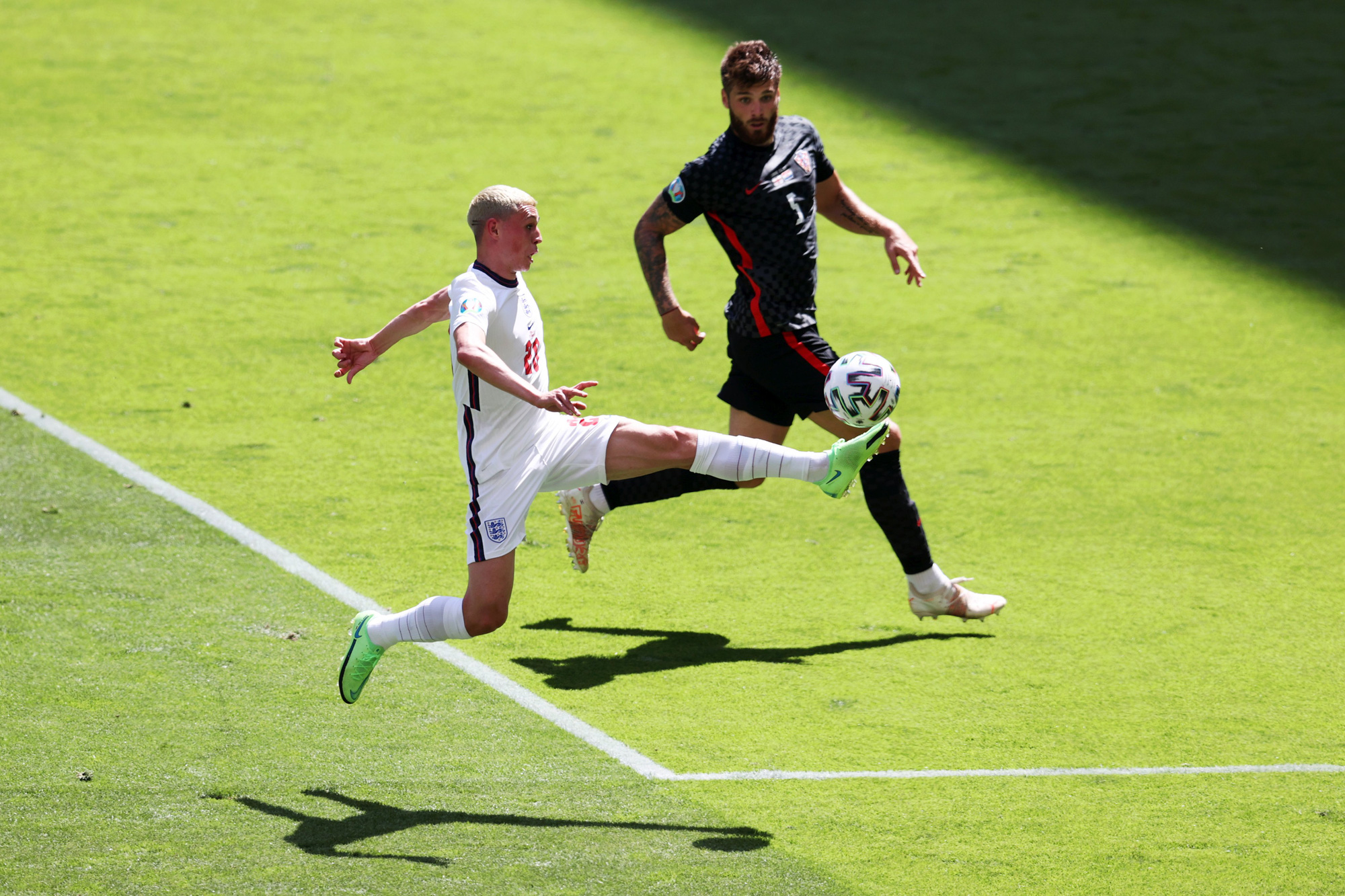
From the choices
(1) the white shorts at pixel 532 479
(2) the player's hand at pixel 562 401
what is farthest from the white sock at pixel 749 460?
(2) the player's hand at pixel 562 401

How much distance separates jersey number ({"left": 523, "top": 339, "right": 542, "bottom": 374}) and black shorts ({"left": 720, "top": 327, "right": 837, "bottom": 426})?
1329 mm

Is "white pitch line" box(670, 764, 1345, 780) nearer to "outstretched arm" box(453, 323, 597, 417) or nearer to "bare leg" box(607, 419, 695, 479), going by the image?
"bare leg" box(607, 419, 695, 479)

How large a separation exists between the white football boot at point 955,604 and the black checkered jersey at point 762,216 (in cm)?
134

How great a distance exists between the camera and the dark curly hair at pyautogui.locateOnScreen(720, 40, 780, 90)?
20.9 ft

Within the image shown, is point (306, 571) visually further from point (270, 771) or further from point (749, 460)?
point (749, 460)

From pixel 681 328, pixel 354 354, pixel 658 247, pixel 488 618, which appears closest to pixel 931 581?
pixel 681 328

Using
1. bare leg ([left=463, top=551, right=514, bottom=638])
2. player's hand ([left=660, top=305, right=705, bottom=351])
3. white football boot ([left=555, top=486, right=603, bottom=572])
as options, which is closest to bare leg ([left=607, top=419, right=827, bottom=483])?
bare leg ([left=463, top=551, right=514, bottom=638])

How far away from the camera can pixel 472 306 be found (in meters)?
5.27

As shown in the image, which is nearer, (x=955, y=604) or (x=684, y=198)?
(x=684, y=198)

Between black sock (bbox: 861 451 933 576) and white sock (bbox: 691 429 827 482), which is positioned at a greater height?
white sock (bbox: 691 429 827 482)

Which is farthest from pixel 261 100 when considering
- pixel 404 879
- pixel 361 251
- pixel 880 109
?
pixel 404 879

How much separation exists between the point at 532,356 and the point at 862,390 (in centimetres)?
136

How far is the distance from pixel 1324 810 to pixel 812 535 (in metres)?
3.34

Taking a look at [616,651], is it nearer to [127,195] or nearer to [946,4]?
[127,195]
